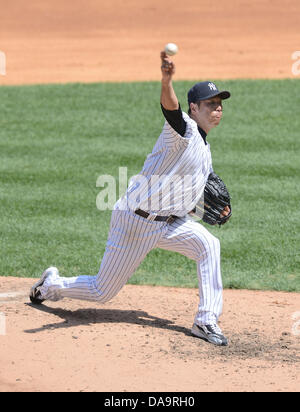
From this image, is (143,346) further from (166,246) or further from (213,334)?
(166,246)

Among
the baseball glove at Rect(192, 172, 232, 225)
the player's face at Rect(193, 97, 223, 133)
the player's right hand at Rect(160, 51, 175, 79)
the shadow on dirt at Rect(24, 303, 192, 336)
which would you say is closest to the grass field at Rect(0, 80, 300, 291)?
the shadow on dirt at Rect(24, 303, 192, 336)

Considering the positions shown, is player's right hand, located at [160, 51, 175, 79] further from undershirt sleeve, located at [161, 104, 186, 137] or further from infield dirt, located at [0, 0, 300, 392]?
infield dirt, located at [0, 0, 300, 392]

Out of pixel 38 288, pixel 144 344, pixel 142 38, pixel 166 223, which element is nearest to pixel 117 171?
pixel 38 288

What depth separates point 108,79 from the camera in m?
14.4

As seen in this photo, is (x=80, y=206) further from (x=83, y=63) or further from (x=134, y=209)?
(x=83, y=63)

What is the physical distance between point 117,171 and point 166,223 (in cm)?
460

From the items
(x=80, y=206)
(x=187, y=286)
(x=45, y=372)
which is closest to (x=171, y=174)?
(x=45, y=372)

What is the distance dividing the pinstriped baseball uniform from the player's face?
175 millimetres

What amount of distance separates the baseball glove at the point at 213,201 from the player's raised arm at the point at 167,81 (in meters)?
0.83

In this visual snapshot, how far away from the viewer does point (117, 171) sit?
31.7 feet

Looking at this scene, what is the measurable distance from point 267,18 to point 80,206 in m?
12.8

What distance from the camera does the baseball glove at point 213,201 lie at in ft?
17.2

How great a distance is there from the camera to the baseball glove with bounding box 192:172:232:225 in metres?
5.24

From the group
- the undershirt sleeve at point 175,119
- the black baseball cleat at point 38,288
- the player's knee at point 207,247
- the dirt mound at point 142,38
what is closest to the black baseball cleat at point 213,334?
the player's knee at point 207,247
